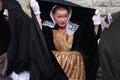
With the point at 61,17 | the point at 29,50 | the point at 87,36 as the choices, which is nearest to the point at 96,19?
the point at 87,36

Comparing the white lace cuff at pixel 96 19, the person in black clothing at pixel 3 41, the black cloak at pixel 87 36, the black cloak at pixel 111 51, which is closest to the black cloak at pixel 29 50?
the person in black clothing at pixel 3 41

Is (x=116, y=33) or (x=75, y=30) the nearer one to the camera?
(x=116, y=33)

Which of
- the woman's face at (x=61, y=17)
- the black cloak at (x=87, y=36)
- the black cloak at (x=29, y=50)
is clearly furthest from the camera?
the black cloak at (x=87, y=36)

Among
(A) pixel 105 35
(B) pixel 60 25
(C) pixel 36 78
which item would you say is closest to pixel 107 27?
(A) pixel 105 35

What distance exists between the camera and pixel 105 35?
206 inches

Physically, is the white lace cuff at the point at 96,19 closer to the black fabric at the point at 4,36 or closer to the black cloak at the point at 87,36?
the black cloak at the point at 87,36

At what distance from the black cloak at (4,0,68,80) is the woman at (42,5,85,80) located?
11 centimetres

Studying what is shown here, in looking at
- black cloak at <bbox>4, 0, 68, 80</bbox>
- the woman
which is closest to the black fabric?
black cloak at <bbox>4, 0, 68, 80</bbox>

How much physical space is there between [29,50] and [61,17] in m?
0.52

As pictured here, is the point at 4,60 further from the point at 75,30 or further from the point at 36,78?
the point at 75,30

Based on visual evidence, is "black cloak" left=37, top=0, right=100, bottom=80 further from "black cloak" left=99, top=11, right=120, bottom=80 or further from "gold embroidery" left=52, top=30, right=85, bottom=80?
"black cloak" left=99, top=11, right=120, bottom=80

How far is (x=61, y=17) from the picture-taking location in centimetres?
541

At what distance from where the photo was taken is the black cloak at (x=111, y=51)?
505cm

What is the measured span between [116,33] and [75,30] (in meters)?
0.58
